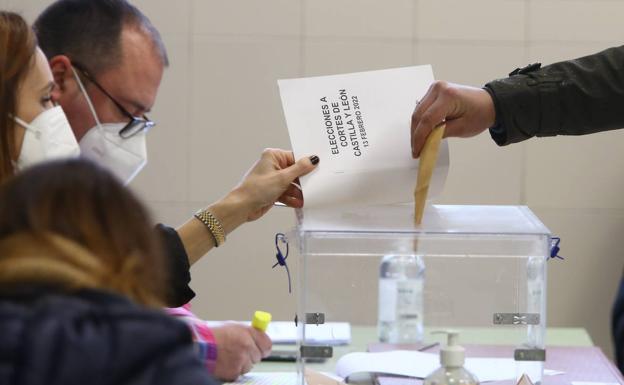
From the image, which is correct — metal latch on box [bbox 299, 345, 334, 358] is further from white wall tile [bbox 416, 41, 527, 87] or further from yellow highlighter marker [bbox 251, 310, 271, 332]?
white wall tile [bbox 416, 41, 527, 87]

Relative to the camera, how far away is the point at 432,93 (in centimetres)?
161

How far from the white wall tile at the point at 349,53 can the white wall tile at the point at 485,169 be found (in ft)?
1.21

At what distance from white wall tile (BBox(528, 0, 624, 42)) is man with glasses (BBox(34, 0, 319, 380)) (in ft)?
5.06

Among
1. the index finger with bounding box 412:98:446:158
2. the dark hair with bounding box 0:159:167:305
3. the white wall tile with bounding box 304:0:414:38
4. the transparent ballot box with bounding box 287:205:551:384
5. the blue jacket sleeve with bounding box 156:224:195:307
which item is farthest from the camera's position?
the white wall tile with bounding box 304:0:414:38

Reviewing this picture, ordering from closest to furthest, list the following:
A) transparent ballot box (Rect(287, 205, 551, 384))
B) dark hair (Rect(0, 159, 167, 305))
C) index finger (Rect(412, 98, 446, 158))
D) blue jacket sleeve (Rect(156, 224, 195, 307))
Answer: dark hair (Rect(0, 159, 167, 305)), transparent ballot box (Rect(287, 205, 551, 384)), index finger (Rect(412, 98, 446, 158)), blue jacket sleeve (Rect(156, 224, 195, 307))

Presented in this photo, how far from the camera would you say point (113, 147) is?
2.04 meters

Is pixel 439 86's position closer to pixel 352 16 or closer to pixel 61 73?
pixel 61 73

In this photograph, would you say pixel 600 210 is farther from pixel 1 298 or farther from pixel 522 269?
pixel 1 298

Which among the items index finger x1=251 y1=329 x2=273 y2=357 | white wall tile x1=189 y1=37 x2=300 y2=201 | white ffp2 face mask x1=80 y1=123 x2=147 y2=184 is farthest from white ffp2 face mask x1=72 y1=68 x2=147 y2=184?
white wall tile x1=189 y1=37 x2=300 y2=201

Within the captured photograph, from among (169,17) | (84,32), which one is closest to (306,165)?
(84,32)

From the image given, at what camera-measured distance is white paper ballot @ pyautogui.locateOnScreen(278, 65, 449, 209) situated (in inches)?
63.9

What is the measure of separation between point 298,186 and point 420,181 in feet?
0.90

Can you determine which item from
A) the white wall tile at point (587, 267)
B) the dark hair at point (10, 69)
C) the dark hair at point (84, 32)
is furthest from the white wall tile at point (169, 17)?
the dark hair at point (10, 69)

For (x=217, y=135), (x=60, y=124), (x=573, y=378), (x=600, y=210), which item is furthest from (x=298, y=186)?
(x=600, y=210)
